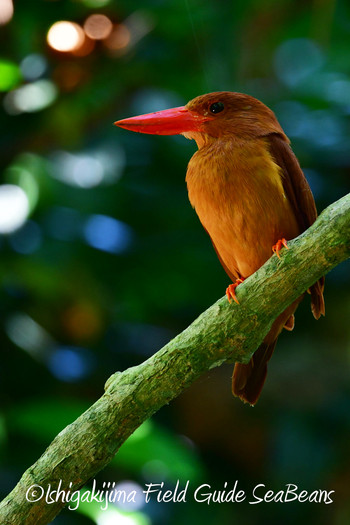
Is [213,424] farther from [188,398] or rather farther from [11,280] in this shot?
[11,280]

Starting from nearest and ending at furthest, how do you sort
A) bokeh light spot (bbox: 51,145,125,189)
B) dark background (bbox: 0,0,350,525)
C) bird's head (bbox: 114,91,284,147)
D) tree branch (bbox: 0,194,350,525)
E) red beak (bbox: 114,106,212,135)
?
tree branch (bbox: 0,194,350,525), red beak (bbox: 114,106,212,135), bird's head (bbox: 114,91,284,147), dark background (bbox: 0,0,350,525), bokeh light spot (bbox: 51,145,125,189)

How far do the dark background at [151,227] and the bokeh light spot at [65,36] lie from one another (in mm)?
23

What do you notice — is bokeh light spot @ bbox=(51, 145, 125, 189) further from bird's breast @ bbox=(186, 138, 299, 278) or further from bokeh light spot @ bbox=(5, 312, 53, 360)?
bird's breast @ bbox=(186, 138, 299, 278)

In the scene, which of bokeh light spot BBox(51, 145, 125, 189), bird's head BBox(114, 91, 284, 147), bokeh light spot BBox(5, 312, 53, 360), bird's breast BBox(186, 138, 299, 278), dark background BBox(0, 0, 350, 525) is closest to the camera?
bird's breast BBox(186, 138, 299, 278)

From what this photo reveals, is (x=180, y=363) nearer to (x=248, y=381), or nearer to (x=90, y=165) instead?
(x=248, y=381)

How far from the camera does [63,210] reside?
11.6ft

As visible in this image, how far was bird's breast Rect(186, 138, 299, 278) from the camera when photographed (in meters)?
1.87

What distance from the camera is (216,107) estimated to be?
2.07m

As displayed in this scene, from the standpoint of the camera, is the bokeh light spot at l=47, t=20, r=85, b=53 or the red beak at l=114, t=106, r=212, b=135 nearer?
the red beak at l=114, t=106, r=212, b=135

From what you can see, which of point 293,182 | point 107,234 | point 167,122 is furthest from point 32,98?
point 293,182

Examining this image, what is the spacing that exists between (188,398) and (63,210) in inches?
51.8

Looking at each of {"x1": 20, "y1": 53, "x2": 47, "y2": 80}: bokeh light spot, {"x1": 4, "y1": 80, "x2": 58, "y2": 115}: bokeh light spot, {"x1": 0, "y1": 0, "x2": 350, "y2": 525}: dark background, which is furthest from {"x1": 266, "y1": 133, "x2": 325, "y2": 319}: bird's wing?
{"x1": 20, "y1": 53, "x2": 47, "y2": 80}: bokeh light spot

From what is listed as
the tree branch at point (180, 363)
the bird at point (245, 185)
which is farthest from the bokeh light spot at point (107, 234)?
the tree branch at point (180, 363)

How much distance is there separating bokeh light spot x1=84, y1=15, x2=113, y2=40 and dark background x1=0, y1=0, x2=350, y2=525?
0.02 metres
